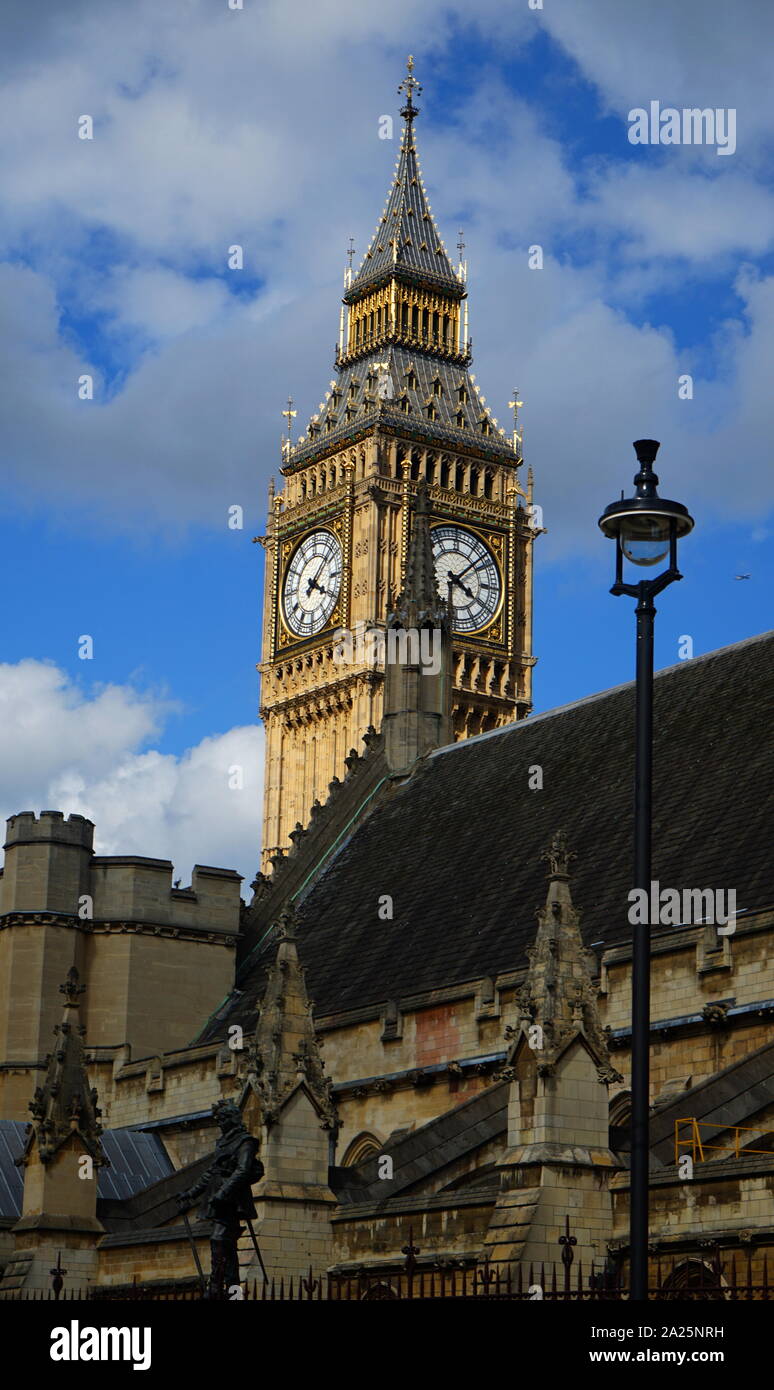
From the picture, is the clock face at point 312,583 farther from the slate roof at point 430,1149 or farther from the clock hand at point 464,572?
the slate roof at point 430,1149

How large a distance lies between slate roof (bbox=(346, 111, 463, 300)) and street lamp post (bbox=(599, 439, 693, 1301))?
265 ft

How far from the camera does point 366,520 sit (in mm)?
88125

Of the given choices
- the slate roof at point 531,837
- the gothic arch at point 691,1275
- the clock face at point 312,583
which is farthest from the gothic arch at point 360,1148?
the clock face at point 312,583

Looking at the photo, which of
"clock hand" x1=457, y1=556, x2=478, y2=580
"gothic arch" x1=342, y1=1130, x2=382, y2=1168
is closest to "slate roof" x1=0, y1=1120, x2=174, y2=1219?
"gothic arch" x1=342, y1=1130, x2=382, y2=1168

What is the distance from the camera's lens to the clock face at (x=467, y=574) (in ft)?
289

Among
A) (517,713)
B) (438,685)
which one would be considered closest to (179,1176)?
(438,685)

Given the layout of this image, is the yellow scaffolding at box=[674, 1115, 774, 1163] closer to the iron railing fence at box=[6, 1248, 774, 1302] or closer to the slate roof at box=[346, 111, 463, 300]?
the iron railing fence at box=[6, 1248, 774, 1302]

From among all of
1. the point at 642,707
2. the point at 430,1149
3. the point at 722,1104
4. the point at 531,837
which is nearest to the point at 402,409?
the point at 531,837

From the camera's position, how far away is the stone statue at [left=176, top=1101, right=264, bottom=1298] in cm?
2048

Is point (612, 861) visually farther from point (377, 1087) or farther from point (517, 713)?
point (517, 713)

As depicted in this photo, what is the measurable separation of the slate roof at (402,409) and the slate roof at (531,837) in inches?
1932

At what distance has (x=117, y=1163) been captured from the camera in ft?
119

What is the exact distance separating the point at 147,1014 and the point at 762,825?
15187mm

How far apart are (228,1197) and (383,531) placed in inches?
2676
